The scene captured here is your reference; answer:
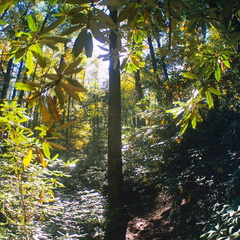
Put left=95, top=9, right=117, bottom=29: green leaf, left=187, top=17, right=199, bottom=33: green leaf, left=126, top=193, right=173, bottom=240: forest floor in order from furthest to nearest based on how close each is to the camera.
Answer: left=126, top=193, right=173, bottom=240: forest floor
left=187, top=17, right=199, bottom=33: green leaf
left=95, top=9, right=117, bottom=29: green leaf

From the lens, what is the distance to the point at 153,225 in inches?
164

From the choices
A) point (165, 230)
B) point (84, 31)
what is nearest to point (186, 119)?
point (84, 31)

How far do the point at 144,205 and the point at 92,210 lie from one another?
5.69 ft

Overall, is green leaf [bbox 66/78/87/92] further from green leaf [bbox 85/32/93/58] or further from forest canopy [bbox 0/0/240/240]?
green leaf [bbox 85/32/93/58]

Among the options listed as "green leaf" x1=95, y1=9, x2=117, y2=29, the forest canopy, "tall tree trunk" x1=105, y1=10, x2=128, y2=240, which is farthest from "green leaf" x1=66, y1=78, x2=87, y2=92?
"tall tree trunk" x1=105, y1=10, x2=128, y2=240

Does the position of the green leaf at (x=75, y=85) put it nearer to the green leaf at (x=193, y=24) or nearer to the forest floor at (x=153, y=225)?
the green leaf at (x=193, y=24)

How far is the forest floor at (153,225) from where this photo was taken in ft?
12.5

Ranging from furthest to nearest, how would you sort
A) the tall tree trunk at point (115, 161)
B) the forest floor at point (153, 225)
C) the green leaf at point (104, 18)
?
the tall tree trunk at point (115, 161) → the forest floor at point (153, 225) → the green leaf at point (104, 18)

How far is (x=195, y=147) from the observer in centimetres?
385

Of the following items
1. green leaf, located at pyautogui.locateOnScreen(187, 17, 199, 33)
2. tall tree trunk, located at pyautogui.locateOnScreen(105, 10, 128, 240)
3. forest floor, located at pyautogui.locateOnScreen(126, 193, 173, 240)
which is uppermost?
green leaf, located at pyautogui.locateOnScreen(187, 17, 199, 33)

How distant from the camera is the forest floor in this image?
3.81 meters

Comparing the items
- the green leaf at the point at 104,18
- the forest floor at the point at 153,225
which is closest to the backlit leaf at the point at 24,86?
the green leaf at the point at 104,18

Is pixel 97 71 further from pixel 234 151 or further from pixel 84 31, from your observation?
pixel 84 31

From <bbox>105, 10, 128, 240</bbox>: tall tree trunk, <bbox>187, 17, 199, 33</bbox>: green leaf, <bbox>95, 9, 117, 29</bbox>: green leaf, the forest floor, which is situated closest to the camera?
<bbox>95, 9, 117, 29</bbox>: green leaf
